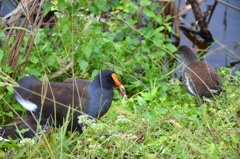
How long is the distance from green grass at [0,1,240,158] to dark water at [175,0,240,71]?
851 millimetres

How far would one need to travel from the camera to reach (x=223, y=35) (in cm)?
823

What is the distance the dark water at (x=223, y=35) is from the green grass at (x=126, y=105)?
0.85 meters

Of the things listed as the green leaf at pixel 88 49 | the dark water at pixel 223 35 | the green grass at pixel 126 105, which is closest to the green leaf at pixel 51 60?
the green grass at pixel 126 105

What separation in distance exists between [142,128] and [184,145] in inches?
15.8

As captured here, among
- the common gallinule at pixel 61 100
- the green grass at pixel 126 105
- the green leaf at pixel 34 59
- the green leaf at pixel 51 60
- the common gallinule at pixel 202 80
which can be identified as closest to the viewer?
the green grass at pixel 126 105

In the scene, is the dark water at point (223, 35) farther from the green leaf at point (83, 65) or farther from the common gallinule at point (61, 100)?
the common gallinule at point (61, 100)

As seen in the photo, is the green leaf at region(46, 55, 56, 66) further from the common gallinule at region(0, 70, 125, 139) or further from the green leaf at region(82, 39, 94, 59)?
the common gallinule at region(0, 70, 125, 139)

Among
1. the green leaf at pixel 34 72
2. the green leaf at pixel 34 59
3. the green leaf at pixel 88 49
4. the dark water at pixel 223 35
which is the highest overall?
the green leaf at pixel 88 49

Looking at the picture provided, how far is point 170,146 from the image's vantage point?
4.45 metres

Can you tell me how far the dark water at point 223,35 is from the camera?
7.77m

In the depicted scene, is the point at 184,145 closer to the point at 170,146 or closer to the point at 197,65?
the point at 170,146

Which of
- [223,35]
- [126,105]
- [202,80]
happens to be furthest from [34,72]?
[223,35]

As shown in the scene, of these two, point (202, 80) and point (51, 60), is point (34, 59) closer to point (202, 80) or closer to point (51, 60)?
point (51, 60)

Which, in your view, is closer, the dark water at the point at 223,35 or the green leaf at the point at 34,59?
the green leaf at the point at 34,59
